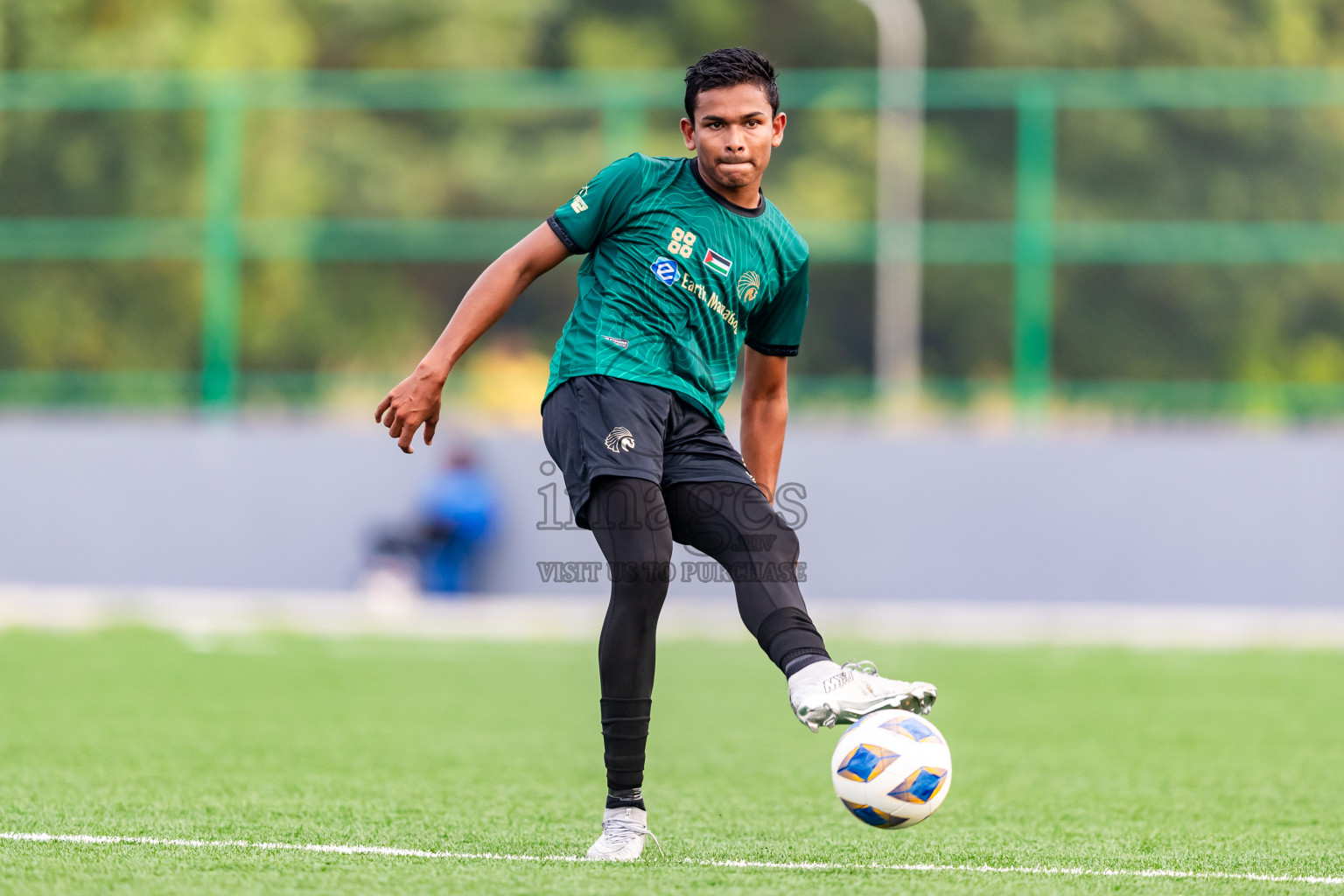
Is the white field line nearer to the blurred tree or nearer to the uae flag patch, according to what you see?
the uae flag patch

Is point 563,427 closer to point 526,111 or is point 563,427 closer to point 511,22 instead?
point 526,111

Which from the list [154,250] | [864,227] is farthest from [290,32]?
[864,227]

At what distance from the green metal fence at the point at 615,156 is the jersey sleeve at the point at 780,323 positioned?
10883 mm

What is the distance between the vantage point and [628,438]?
15.2 ft

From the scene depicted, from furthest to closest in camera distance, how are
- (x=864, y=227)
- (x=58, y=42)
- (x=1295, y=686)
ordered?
(x=58, y=42) → (x=864, y=227) → (x=1295, y=686)

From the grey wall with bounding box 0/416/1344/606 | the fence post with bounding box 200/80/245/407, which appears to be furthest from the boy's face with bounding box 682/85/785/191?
the fence post with bounding box 200/80/245/407

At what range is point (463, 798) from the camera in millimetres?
5754

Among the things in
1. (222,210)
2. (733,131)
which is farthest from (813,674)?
(222,210)

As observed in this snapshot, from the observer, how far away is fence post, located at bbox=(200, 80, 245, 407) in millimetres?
16906

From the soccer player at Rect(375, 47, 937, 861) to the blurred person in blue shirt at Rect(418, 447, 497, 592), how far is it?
1018cm

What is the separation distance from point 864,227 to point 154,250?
281 inches

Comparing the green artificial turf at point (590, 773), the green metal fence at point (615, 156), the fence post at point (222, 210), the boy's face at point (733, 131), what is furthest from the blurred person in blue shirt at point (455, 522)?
the boy's face at point (733, 131)

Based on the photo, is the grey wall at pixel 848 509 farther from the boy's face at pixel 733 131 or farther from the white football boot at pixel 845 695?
the white football boot at pixel 845 695

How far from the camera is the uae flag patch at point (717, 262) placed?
4.82 m
